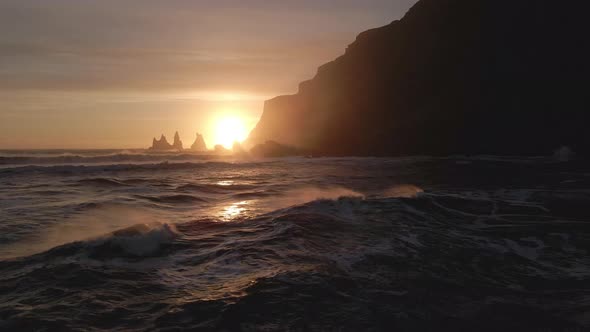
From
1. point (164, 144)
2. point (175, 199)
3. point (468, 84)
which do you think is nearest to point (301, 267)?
point (175, 199)

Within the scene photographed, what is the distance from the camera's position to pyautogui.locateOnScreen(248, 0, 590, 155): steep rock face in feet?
196

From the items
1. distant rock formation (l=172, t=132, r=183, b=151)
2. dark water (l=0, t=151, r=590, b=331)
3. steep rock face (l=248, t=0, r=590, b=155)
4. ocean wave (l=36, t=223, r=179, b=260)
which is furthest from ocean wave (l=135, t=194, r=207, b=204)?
distant rock formation (l=172, t=132, r=183, b=151)

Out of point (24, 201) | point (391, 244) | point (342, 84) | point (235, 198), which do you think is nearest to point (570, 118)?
point (342, 84)

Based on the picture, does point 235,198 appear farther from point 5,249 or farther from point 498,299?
point 498,299

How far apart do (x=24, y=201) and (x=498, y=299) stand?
18.4 m

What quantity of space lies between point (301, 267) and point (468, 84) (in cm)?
6865

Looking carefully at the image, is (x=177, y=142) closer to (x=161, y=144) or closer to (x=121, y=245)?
(x=161, y=144)

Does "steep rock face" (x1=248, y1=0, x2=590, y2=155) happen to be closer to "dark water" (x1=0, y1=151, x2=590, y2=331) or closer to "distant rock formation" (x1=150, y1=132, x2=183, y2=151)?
"dark water" (x1=0, y1=151, x2=590, y2=331)

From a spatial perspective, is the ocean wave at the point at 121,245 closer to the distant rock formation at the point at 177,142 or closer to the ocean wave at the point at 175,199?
the ocean wave at the point at 175,199

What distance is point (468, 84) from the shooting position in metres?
68.2

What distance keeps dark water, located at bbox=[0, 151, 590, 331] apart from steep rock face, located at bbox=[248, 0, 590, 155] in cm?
5035

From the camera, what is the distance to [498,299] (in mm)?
6430

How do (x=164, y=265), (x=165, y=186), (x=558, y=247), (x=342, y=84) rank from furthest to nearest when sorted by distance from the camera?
(x=342, y=84), (x=165, y=186), (x=558, y=247), (x=164, y=265)

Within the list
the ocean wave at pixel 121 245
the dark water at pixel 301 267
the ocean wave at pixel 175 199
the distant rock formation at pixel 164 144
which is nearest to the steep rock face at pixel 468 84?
the dark water at pixel 301 267
